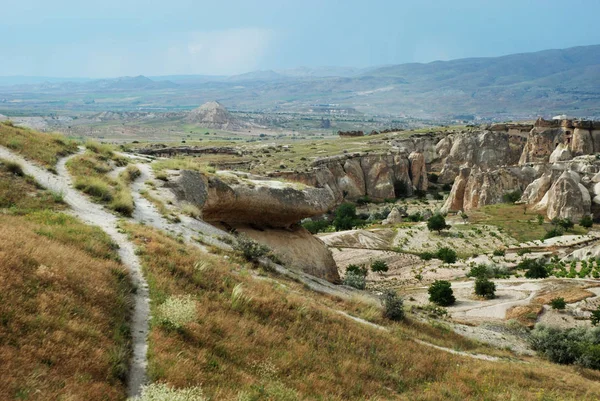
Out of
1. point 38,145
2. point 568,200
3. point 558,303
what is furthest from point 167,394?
point 568,200

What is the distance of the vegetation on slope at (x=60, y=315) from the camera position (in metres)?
6.17

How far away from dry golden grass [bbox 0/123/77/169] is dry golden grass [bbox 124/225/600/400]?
21.1 feet

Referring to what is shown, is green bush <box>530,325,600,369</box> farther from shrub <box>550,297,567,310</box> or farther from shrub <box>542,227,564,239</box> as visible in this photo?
shrub <box>542,227,564,239</box>

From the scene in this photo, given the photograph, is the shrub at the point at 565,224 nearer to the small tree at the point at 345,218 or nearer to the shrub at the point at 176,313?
the small tree at the point at 345,218

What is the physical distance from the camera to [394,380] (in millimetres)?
9727

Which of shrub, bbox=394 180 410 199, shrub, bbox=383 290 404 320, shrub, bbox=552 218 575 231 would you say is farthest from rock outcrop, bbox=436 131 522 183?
shrub, bbox=383 290 404 320

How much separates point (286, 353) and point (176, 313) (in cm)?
194

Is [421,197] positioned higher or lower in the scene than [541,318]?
lower

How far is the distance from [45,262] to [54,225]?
2956 millimetres

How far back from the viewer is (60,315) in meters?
7.39

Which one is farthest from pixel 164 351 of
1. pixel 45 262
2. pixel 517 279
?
pixel 517 279

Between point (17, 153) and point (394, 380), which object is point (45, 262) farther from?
point (17, 153)

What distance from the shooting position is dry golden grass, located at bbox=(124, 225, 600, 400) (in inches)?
306

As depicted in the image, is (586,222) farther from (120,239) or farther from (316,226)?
(120,239)
